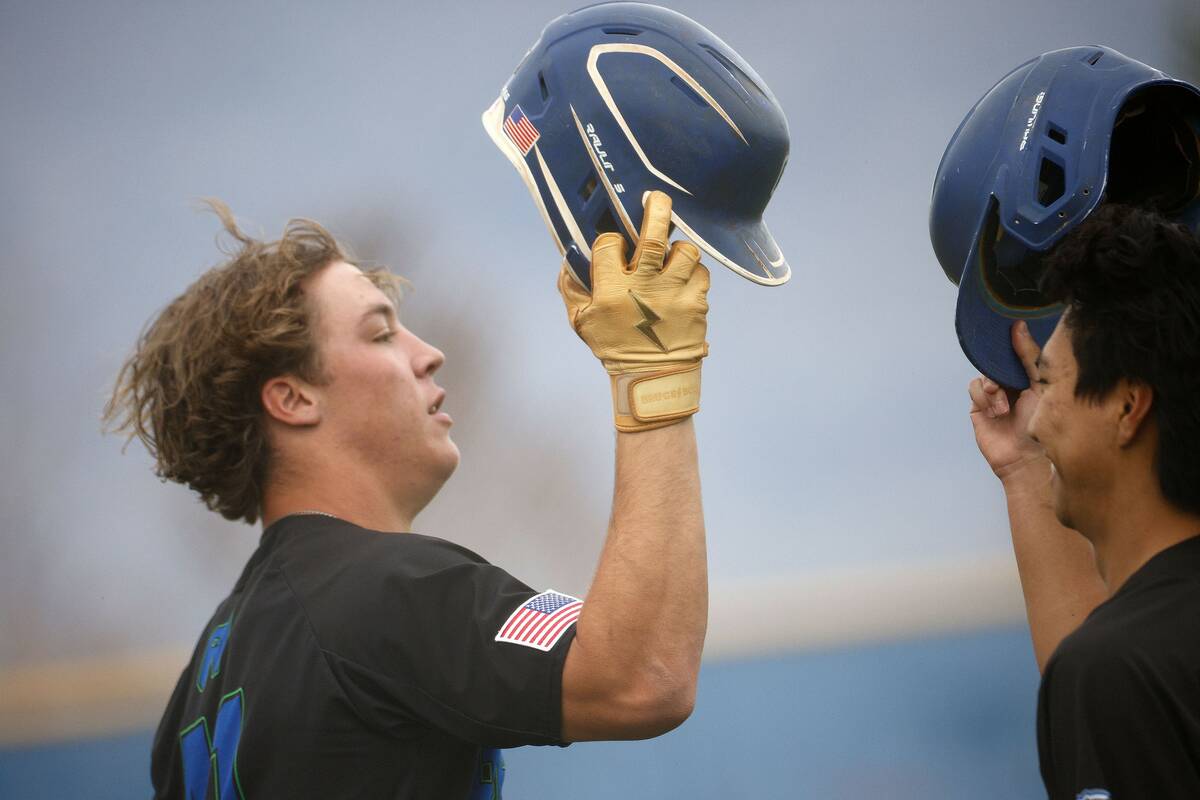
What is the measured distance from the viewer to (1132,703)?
4.16 ft

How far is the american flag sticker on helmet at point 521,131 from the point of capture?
202 centimetres

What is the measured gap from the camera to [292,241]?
7.70 ft

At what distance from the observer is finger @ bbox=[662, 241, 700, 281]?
72.8 inches

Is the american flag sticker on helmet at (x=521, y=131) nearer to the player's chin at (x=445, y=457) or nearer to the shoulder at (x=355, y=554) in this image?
the player's chin at (x=445, y=457)

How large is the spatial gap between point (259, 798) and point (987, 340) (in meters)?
1.38

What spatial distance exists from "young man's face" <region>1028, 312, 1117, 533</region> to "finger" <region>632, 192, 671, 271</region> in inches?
23.7

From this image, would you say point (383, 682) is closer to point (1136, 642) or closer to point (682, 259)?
point (682, 259)

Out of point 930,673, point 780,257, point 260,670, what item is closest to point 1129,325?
point 780,257

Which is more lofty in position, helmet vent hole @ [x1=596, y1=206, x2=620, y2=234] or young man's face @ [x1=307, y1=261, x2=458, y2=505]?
helmet vent hole @ [x1=596, y1=206, x2=620, y2=234]

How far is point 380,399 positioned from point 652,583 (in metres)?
0.73

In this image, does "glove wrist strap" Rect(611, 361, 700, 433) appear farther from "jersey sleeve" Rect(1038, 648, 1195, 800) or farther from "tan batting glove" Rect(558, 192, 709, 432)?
"jersey sleeve" Rect(1038, 648, 1195, 800)

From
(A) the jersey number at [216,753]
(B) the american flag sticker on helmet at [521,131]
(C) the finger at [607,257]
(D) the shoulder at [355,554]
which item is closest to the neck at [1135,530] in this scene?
(C) the finger at [607,257]

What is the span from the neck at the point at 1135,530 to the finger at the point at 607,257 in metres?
0.80

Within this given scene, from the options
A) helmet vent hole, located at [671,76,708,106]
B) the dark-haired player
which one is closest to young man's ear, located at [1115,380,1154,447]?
the dark-haired player
